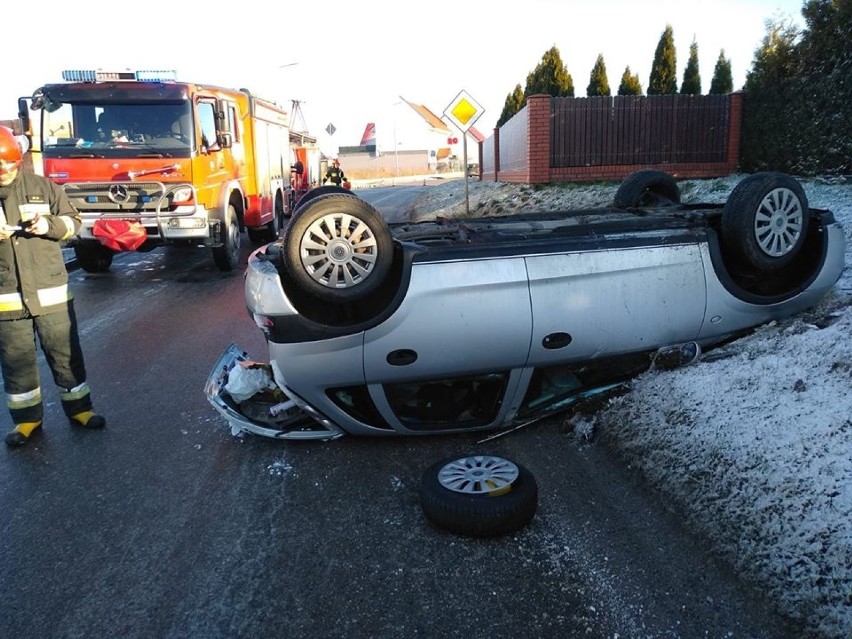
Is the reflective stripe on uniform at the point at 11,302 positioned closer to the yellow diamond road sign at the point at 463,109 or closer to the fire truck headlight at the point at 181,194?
the fire truck headlight at the point at 181,194

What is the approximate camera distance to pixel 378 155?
246ft

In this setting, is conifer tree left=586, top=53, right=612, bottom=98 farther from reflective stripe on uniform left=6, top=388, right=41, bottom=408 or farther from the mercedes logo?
reflective stripe on uniform left=6, top=388, right=41, bottom=408

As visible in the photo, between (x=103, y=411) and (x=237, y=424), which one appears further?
(x=103, y=411)

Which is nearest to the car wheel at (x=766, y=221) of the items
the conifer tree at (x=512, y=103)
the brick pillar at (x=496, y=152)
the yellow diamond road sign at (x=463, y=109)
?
the yellow diamond road sign at (x=463, y=109)

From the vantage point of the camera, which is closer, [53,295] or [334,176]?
[53,295]

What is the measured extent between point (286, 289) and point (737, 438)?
2428 mm

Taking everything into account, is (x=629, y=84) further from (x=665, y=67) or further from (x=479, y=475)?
(x=479, y=475)

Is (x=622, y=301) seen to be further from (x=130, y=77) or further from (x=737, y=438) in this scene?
(x=130, y=77)

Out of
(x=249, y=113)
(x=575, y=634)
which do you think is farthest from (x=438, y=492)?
(x=249, y=113)

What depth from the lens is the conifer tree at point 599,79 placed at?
20984mm

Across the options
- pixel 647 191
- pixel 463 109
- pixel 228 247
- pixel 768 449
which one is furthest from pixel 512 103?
pixel 768 449

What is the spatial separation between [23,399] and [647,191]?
16.0ft

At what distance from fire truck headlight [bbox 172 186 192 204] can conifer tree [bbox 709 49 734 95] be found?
1511 centimetres

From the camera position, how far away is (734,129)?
13.9 metres
